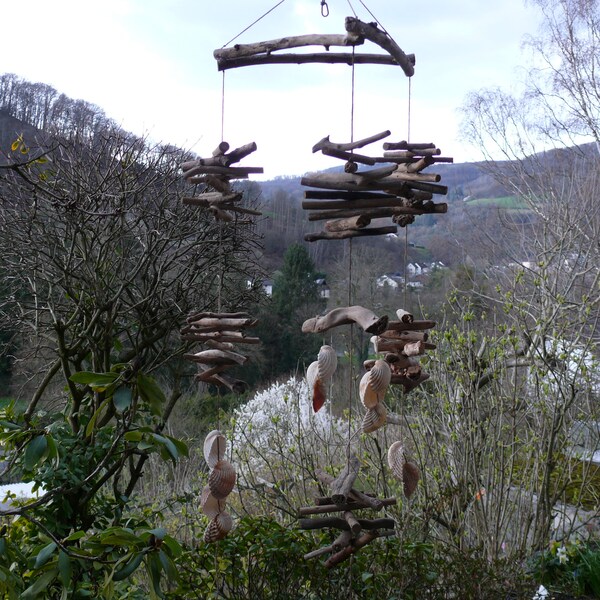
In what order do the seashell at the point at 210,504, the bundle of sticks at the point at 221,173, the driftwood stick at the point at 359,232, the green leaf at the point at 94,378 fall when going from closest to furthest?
1. the green leaf at the point at 94,378
2. the driftwood stick at the point at 359,232
3. the seashell at the point at 210,504
4. the bundle of sticks at the point at 221,173

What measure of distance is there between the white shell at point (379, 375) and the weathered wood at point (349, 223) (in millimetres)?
342

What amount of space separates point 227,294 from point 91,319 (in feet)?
2.78

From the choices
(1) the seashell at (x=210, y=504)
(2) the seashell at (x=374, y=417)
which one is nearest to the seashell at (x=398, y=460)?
(2) the seashell at (x=374, y=417)

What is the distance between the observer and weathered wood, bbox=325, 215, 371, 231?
5.62ft

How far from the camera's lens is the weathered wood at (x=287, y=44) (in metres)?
1.83

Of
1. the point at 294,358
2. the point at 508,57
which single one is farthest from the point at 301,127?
the point at 294,358

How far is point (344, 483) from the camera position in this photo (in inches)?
66.7

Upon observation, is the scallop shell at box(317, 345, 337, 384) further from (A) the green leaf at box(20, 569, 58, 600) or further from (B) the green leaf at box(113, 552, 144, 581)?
(A) the green leaf at box(20, 569, 58, 600)

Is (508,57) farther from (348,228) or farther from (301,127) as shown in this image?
(348,228)

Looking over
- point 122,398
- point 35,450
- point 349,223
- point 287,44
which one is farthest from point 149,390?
point 287,44

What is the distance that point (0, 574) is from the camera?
1139 millimetres

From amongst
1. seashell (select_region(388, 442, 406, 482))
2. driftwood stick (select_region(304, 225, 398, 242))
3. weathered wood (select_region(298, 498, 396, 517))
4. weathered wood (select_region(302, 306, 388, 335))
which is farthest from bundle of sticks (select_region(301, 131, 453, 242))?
weathered wood (select_region(298, 498, 396, 517))

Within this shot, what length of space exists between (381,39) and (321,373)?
908mm

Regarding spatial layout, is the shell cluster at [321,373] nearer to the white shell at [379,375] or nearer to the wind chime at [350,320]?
the wind chime at [350,320]
